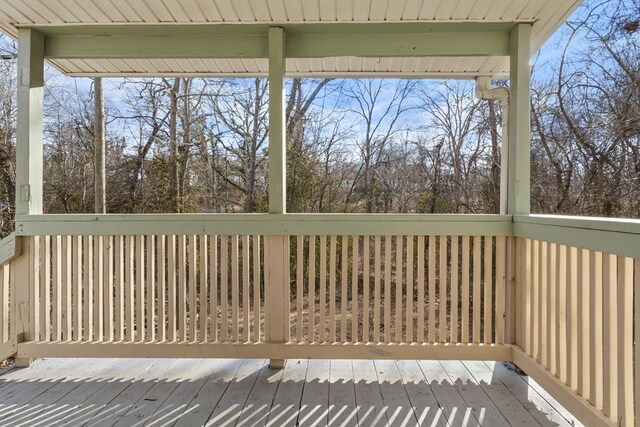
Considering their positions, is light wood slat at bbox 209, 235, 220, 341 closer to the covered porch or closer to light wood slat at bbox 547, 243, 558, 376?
the covered porch

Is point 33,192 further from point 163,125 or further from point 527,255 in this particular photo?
point 163,125

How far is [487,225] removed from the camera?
7.33 ft

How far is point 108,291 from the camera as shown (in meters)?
2.34

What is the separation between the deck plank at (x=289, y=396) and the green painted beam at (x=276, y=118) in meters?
1.06

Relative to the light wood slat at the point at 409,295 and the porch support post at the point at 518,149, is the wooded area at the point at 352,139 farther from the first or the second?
the light wood slat at the point at 409,295

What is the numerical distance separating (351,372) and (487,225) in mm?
1303

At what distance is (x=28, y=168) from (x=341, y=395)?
2.45 metres

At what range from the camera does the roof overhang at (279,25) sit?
2.05 m

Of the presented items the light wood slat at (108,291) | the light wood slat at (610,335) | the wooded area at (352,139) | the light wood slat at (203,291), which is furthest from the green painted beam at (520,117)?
the wooded area at (352,139)

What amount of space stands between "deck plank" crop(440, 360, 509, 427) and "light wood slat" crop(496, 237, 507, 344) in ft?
1.04

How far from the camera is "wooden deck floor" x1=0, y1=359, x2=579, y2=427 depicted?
176 centimetres

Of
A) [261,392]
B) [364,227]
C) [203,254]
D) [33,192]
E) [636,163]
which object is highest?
[636,163]

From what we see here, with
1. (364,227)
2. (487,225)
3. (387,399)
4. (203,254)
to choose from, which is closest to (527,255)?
(487,225)

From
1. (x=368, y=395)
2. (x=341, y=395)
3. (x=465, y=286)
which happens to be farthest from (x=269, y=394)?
(x=465, y=286)
